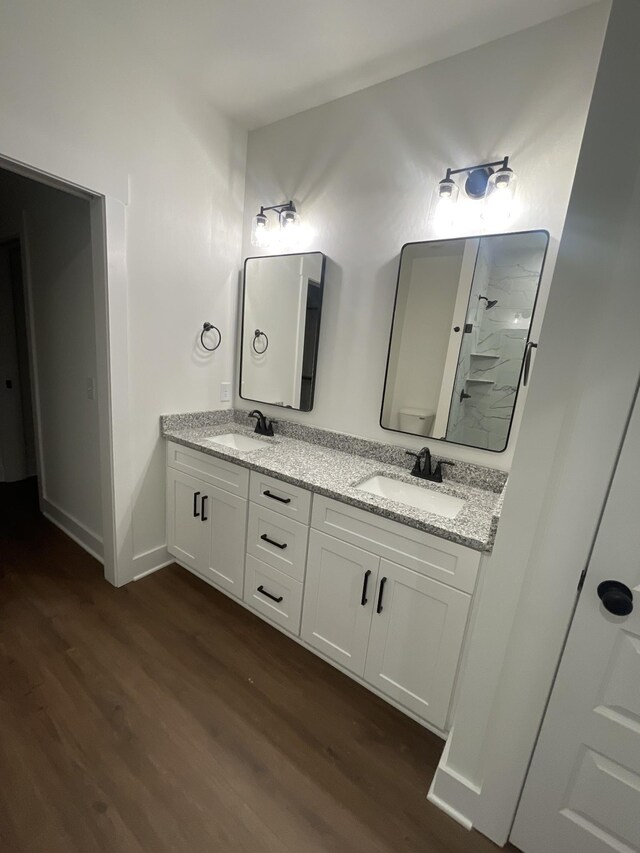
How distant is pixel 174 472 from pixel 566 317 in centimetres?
205

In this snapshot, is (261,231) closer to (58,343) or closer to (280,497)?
(58,343)

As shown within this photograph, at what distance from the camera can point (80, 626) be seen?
5.91 feet

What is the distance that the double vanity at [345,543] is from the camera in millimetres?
1308

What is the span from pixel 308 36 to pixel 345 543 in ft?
7.20

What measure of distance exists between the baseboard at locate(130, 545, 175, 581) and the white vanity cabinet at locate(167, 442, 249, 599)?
8cm

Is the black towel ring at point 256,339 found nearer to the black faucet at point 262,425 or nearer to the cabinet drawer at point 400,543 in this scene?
the black faucet at point 262,425

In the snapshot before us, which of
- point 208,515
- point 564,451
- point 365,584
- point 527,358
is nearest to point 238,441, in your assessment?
point 208,515

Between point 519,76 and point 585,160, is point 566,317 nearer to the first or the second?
point 585,160

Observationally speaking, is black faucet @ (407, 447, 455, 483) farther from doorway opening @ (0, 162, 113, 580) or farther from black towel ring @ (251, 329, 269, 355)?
doorway opening @ (0, 162, 113, 580)

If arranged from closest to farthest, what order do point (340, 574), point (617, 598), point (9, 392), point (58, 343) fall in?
1. point (617, 598)
2. point (340, 574)
3. point (58, 343)
4. point (9, 392)

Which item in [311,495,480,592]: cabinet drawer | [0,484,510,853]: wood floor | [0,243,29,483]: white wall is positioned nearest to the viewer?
[0,484,510,853]: wood floor

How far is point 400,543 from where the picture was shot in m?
1.36

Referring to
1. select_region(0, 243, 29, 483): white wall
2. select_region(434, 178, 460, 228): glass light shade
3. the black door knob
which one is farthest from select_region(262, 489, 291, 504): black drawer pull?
select_region(0, 243, 29, 483): white wall

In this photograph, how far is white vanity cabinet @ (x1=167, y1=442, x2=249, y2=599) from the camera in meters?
1.89
